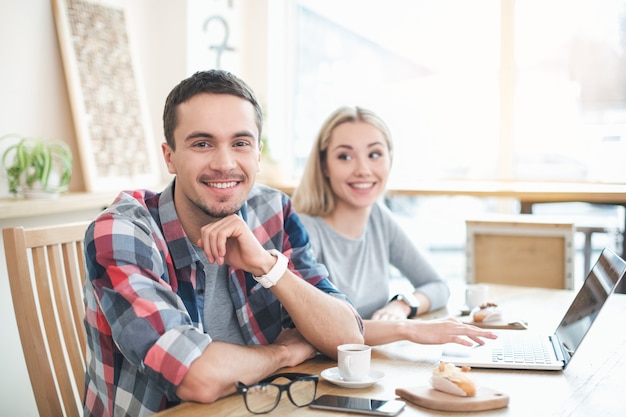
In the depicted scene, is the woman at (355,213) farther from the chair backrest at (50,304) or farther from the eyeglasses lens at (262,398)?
the eyeglasses lens at (262,398)

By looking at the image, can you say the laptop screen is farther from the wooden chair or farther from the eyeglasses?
the wooden chair

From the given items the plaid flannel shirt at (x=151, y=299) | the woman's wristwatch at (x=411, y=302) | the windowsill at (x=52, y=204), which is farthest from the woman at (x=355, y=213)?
the windowsill at (x=52, y=204)

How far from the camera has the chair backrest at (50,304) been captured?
1.58m

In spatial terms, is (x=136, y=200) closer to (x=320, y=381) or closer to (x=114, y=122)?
(x=320, y=381)

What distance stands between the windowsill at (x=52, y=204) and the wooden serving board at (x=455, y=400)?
181 cm

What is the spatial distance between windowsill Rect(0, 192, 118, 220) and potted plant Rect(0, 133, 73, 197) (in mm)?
45

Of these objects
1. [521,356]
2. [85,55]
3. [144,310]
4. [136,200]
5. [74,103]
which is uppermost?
[85,55]

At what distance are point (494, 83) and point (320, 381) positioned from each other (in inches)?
132

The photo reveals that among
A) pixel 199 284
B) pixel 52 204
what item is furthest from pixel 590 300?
pixel 52 204

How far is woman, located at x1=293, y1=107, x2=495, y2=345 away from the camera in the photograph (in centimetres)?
231

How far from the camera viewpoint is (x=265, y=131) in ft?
14.8

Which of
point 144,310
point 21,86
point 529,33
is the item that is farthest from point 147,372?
point 529,33

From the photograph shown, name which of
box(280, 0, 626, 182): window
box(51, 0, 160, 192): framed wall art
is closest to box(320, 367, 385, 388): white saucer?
box(51, 0, 160, 192): framed wall art

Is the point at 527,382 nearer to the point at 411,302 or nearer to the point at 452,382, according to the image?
the point at 452,382
